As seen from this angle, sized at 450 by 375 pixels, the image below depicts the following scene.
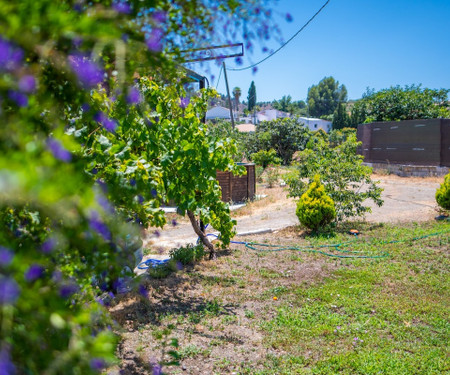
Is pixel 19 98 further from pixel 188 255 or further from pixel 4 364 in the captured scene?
pixel 188 255

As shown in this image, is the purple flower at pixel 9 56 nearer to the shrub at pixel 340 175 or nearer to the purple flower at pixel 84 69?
the purple flower at pixel 84 69

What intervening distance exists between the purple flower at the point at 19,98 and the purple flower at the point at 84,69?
0.82 ft

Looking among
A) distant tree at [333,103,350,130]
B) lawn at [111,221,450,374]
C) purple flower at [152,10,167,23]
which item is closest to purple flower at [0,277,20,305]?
purple flower at [152,10,167,23]

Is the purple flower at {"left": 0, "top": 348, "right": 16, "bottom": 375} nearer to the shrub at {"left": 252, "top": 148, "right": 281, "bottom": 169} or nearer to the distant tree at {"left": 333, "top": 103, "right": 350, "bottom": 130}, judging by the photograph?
the shrub at {"left": 252, "top": 148, "right": 281, "bottom": 169}

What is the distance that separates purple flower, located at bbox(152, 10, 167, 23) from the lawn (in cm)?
186

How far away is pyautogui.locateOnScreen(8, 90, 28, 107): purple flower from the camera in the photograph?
1.01 metres

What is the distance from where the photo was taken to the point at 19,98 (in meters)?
1.02

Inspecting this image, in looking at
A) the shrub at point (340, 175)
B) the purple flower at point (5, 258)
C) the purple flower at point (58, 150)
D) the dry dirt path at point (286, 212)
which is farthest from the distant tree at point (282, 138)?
the purple flower at point (5, 258)

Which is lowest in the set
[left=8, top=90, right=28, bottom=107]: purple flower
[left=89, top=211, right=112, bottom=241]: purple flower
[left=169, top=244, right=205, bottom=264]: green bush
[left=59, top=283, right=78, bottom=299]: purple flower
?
[left=169, top=244, right=205, bottom=264]: green bush

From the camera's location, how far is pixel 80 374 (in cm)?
86

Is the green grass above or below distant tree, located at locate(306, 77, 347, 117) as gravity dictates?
below

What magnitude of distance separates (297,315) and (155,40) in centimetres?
374

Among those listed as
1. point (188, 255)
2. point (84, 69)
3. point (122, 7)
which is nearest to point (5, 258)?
point (84, 69)

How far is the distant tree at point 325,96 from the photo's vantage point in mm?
87375
